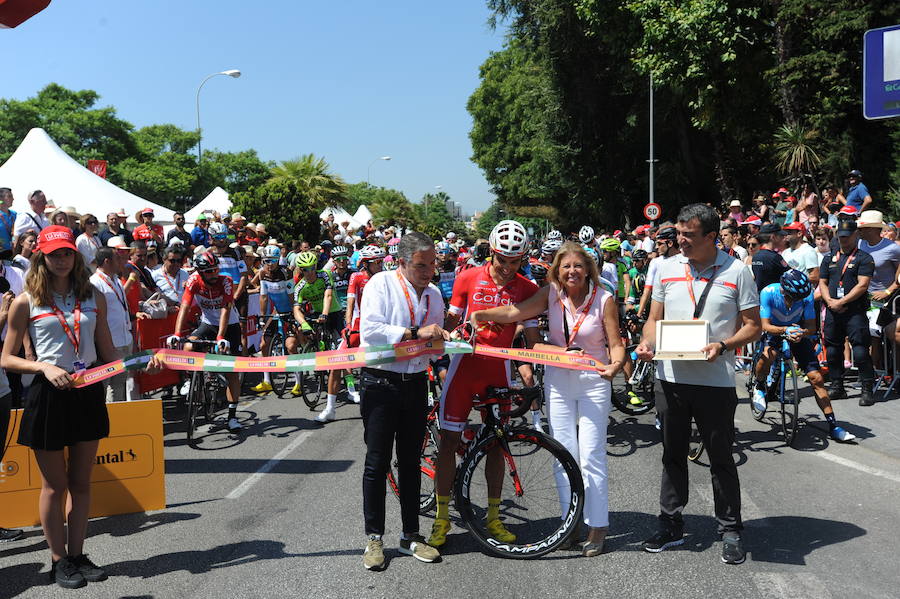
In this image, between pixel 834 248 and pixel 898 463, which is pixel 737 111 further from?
pixel 898 463

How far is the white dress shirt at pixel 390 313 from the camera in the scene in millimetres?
4770

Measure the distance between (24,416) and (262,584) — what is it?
5.87 feet

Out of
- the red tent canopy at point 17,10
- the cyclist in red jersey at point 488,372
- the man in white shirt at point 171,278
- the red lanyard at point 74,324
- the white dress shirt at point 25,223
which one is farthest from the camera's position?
the white dress shirt at point 25,223

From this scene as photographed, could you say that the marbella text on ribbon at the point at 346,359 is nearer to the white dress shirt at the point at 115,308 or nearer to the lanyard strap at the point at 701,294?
the lanyard strap at the point at 701,294

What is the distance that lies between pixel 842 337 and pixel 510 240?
6939 mm

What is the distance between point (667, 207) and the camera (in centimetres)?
3731

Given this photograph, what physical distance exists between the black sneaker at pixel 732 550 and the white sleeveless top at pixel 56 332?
427cm

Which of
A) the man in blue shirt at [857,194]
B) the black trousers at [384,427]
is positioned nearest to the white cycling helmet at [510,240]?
the black trousers at [384,427]

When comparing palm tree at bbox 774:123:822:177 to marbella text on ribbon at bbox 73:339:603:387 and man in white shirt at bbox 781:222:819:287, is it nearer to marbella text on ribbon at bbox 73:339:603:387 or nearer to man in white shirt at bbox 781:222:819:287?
man in white shirt at bbox 781:222:819:287

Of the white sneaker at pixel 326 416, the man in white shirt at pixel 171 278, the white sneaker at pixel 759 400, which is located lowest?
the white sneaker at pixel 326 416

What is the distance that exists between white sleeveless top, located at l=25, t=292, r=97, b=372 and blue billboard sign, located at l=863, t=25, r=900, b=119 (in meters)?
7.98

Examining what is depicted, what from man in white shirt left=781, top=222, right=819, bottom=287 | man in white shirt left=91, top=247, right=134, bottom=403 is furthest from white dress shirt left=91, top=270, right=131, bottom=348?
man in white shirt left=781, top=222, right=819, bottom=287

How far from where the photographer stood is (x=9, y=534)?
5508mm

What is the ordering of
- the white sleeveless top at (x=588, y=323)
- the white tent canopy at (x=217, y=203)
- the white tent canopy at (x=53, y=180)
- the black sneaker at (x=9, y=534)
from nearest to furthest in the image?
the white sleeveless top at (x=588, y=323) → the black sneaker at (x=9, y=534) → the white tent canopy at (x=53, y=180) → the white tent canopy at (x=217, y=203)
